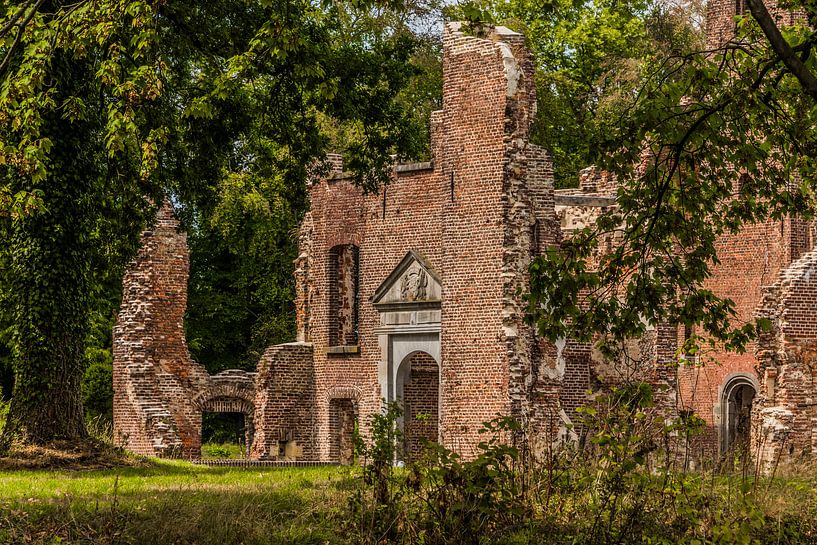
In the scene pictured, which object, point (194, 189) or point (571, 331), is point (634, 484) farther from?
point (194, 189)

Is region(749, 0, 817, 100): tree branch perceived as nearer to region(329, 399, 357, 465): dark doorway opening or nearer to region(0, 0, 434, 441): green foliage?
→ region(0, 0, 434, 441): green foliage

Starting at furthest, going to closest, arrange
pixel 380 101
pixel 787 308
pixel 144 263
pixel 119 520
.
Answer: pixel 144 263 → pixel 787 308 → pixel 380 101 → pixel 119 520

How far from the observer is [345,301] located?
31.0 metres

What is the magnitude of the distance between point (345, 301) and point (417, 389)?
117 inches

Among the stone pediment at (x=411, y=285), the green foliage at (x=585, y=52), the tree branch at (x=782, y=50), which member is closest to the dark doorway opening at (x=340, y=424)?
the stone pediment at (x=411, y=285)

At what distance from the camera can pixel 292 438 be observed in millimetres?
30750

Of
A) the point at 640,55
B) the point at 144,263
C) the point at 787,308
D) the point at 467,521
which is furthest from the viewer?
the point at 640,55

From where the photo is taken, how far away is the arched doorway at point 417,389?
2889cm

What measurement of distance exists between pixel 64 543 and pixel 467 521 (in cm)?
355

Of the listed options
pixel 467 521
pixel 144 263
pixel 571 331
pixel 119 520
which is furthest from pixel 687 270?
pixel 144 263

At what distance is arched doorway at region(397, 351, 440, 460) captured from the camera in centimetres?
2889

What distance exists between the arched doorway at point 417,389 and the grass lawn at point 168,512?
12854 millimetres

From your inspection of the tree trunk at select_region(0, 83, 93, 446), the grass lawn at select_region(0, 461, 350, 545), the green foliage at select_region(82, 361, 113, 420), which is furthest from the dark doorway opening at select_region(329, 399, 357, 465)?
the grass lawn at select_region(0, 461, 350, 545)

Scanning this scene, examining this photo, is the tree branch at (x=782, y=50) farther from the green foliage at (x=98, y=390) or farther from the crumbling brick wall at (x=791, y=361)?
the green foliage at (x=98, y=390)
